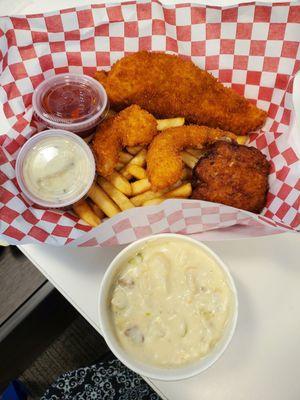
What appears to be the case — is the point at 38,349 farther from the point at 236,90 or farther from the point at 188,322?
the point at 236,90

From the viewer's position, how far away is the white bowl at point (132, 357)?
1.08m

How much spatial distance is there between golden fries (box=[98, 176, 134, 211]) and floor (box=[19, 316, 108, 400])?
834mm

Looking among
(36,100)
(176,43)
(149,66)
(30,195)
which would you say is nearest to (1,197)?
(30,195)

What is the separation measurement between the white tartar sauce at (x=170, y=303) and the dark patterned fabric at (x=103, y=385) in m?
0.72

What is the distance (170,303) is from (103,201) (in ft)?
1.32

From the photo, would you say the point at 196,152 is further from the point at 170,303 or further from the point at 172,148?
the point at 170,303

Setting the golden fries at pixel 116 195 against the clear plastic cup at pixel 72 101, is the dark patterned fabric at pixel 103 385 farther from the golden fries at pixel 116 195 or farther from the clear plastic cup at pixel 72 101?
the clear plastic cup at pixel 72 101

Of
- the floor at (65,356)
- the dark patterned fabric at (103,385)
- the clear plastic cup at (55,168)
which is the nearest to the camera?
the clear plastic cup at (55,168)

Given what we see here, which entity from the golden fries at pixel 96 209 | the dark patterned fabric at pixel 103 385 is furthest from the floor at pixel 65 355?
the golden fries at pixel 96 209

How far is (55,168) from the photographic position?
137 cm

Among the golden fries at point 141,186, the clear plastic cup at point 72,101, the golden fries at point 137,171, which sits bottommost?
the golden fries at point 141,186

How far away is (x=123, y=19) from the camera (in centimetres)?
147

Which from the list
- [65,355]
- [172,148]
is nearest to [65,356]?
[65,355]

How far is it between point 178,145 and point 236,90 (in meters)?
0.30
